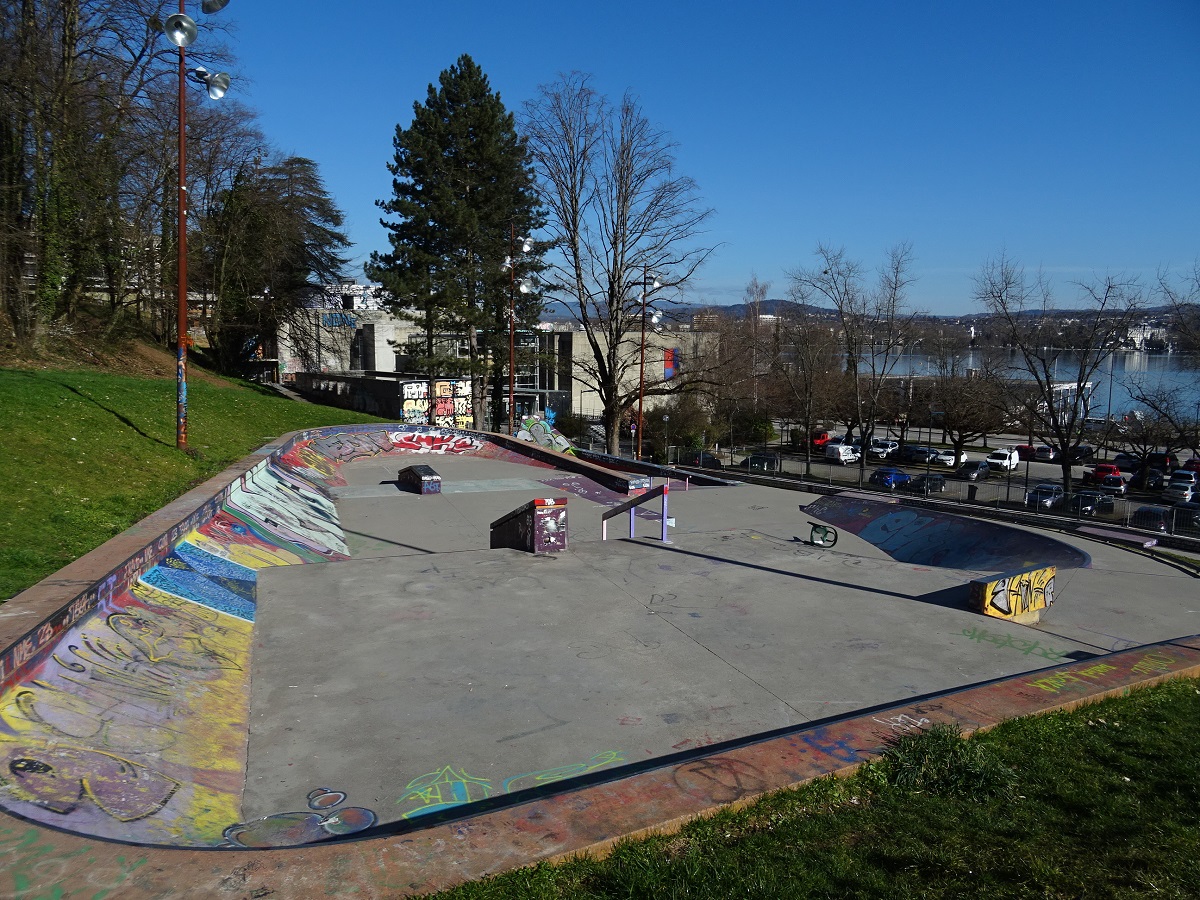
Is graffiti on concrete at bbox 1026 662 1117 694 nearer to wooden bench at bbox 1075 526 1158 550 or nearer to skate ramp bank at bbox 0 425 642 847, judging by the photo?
skate ramp bank at bbox 0 425 642 847

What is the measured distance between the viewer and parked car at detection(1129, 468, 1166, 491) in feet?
126

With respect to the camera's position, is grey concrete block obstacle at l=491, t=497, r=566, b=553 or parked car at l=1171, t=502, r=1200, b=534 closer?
grey concrete block obstacle at l=491, t=497, r=566, b=553

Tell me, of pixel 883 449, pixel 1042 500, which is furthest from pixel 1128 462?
pixel 1042 500

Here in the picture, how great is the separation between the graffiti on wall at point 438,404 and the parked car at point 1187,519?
95.4ft

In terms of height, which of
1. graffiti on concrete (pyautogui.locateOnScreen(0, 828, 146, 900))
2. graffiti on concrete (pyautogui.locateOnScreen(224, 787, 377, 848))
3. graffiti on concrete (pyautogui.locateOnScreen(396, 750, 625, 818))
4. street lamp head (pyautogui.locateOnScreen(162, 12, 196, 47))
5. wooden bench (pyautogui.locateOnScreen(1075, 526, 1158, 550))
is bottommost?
graffiti on concrete (pyautogui.locateOnScreen(224, 787, 377, 848))

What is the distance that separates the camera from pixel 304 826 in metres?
5.21

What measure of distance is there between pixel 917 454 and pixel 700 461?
19630 millimetres

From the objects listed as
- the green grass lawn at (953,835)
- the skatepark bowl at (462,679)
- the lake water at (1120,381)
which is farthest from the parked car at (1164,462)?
the green grass lawn at (953,835)

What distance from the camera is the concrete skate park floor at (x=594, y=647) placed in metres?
6.31

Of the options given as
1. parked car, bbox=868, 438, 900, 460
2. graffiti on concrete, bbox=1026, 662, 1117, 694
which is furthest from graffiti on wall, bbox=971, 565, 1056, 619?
parked car, bbox=868, 438, 900, 460

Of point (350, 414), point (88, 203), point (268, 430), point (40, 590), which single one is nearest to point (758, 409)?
point (350, 414)

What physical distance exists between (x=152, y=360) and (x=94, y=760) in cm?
2621

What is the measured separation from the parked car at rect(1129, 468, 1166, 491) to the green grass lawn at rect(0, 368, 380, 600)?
1622 inches

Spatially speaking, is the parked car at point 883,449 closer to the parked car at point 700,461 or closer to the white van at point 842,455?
the white van at point 842,455
